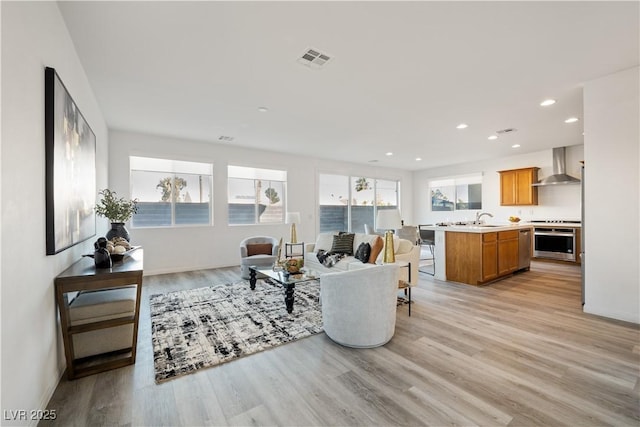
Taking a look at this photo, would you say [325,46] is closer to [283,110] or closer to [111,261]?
[283,110]

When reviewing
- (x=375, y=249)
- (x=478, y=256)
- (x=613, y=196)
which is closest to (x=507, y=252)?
(x=478, y=256)

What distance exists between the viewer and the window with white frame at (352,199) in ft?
26.7

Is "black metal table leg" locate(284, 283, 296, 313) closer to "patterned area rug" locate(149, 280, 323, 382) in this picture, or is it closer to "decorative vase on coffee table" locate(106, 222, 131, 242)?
"patterned area rug" locate(149, 280, 323, 382)

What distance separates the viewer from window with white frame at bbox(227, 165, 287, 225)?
6477mm

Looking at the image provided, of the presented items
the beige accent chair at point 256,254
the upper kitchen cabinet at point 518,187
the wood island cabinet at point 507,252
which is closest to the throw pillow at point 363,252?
the beige accent chair at point 256,254

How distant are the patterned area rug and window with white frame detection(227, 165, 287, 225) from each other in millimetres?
2465

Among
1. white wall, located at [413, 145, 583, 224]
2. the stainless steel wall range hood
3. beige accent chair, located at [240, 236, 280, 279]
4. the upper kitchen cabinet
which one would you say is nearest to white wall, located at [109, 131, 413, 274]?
beige accent chair, located at [240, 236, 280, 279]

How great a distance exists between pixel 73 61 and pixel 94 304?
2.22m

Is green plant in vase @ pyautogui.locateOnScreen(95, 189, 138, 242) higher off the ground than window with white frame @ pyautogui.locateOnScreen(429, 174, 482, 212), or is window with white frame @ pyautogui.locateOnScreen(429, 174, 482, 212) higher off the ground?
window with white frame @ pyautogui.locateOnScreen(429, 174, 482, 212)

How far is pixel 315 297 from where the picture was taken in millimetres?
4000

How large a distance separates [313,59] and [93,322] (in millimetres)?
3013

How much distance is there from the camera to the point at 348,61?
283cm

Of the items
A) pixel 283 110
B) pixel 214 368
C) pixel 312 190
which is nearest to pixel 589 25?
pixel 283 110

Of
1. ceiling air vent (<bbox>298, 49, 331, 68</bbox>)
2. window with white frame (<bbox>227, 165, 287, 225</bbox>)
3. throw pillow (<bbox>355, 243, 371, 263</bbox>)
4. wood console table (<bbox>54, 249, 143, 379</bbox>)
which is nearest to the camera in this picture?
wood console table (<bbox>54, 249, 143, 379</bbox>)
